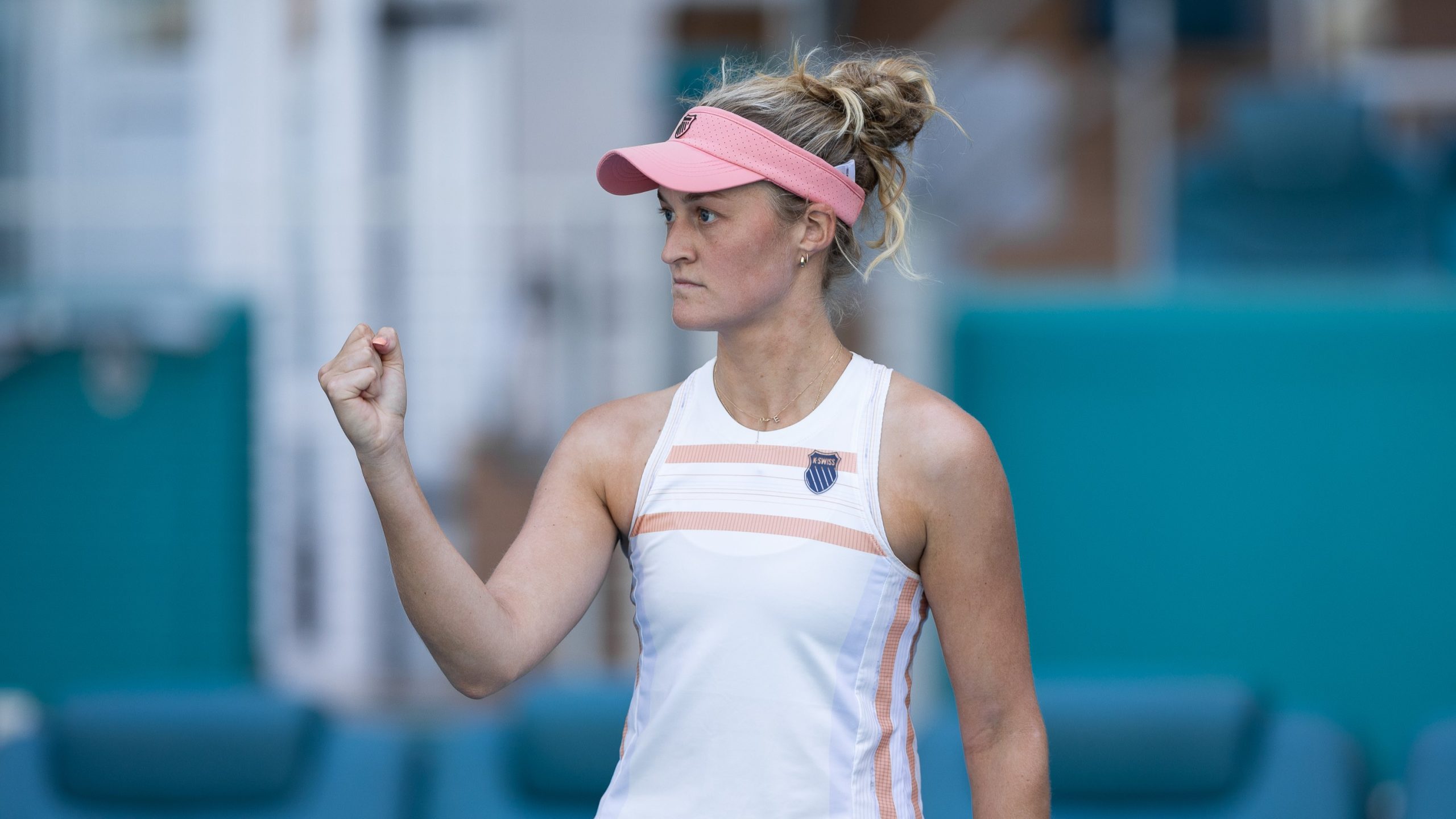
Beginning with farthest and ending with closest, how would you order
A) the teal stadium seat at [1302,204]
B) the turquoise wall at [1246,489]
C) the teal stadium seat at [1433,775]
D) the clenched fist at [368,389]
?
the teal stadium seat at [1302,204], the turquoise wall at [1246,489], the teal stadium seat at [1433,775], the clenched fist at [368,389]

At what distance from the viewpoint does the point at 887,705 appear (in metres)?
1.64

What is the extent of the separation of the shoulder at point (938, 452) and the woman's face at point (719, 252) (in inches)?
8.5

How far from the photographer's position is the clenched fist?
1.51 m

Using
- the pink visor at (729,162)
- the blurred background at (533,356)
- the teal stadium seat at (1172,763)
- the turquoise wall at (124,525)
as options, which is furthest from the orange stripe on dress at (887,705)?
the turquoise wall at (124,525)

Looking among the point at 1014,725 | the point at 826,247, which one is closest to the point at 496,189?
the point at 826,247

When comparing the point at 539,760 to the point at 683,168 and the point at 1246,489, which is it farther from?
the point at 1246,489

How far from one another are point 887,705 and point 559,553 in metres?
0.40

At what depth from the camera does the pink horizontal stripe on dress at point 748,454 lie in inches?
64.6

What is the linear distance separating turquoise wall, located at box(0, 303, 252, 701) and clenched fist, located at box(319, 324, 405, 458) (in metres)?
2.44

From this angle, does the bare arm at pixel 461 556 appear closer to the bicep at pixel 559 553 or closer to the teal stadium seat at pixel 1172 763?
the bicep at pixel 559 553

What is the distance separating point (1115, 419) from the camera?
3.63 m

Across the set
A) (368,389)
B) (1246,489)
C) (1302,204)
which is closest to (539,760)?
(368,389)

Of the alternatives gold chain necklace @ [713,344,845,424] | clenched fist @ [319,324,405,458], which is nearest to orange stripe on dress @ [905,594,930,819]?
gold chain necklace @ [713,344,845,424]

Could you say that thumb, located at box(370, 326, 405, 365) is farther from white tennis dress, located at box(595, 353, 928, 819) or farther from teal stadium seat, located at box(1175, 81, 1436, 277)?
teal stadium seat, located at box(1175, 81, 1436, 277)
